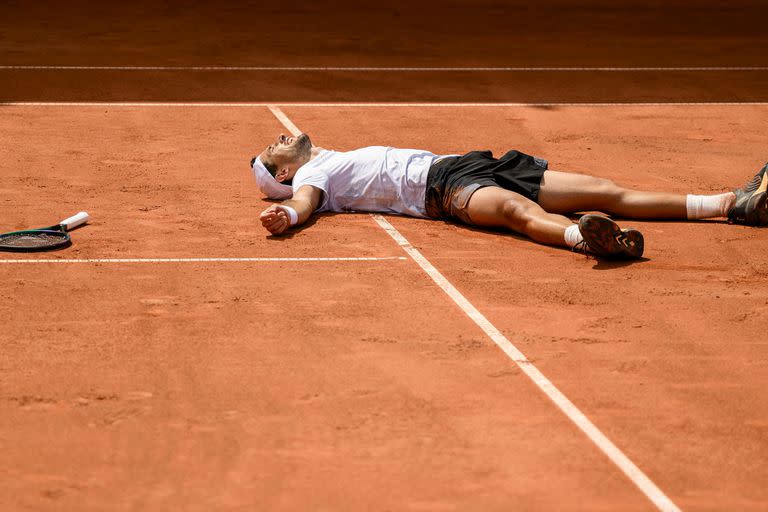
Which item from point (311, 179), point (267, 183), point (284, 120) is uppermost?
point (311, 179)

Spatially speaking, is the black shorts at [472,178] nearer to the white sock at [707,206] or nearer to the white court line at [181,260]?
the white court line at [181,260]

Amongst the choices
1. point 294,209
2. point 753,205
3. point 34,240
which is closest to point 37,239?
point 34,240

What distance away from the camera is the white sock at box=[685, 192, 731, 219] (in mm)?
7316

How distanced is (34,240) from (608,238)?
322 cm

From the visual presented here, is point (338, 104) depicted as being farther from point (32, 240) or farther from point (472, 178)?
point (32, 240)

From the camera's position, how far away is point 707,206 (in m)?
7.32

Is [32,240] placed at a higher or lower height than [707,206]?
lower

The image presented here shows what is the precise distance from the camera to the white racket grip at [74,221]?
7.10 metres

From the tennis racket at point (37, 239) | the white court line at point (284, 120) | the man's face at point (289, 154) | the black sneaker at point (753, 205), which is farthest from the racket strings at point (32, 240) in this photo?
the black sneaker at point (753, 205)

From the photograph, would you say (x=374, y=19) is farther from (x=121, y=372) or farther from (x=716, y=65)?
(x=121, y=372)

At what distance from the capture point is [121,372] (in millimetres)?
4949

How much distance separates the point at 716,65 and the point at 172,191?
308 inches

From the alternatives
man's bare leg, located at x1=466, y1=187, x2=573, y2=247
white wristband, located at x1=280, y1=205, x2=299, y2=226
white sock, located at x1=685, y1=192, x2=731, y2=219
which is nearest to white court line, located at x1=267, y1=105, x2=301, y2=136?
white wristband, located at x1=280, y1=205, x2=299, y2=226

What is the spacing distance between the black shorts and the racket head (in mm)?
2219
